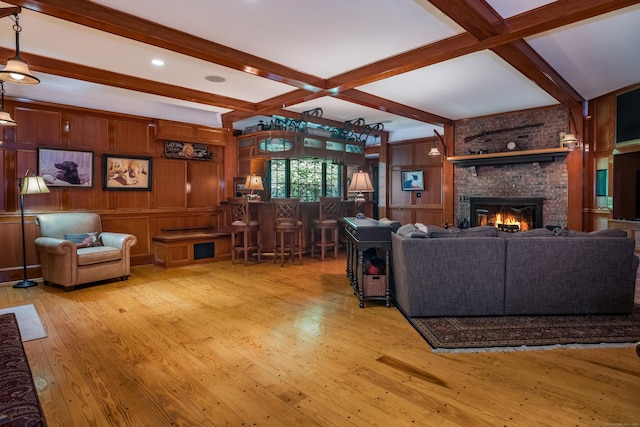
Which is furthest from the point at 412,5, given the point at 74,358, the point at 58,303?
the point at 58,303

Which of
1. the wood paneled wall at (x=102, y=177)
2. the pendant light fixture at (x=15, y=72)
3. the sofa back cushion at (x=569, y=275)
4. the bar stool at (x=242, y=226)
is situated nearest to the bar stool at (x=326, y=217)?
the bar stool at (x=242, y=226)

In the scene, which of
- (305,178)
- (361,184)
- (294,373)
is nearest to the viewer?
(294,373)

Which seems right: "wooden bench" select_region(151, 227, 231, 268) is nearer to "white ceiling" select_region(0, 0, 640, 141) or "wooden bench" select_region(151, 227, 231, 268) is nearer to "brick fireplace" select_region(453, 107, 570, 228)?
"white ceiling" select_region(0, 0, 640, 141)

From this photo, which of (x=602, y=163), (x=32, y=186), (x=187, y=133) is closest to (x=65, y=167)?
(x=32, y=186)

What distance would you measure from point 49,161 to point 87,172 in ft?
1.66

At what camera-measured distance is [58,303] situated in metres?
4.13

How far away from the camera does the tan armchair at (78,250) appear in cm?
462

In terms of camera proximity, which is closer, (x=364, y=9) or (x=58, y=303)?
(x=364, y=9)

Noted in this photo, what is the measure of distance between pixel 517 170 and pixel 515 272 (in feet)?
14.7

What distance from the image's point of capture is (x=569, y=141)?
578 cm

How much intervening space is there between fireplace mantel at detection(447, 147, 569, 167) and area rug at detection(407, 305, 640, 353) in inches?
148

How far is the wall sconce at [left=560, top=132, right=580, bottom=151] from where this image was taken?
18.9ft

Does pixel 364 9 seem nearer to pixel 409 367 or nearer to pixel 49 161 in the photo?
pixel 409 367

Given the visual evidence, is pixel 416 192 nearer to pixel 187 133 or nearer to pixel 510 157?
pixel 510 157
